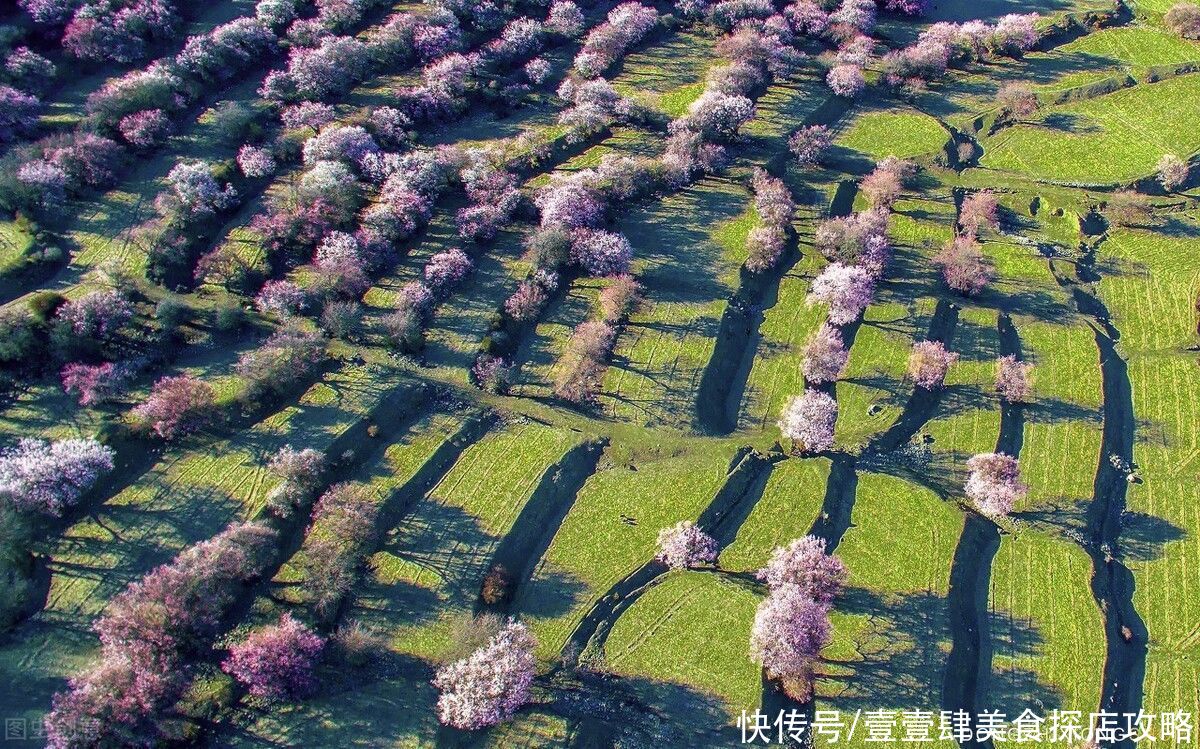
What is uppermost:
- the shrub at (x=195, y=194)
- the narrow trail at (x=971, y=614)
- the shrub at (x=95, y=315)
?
the shrub at (x=195, y=194)

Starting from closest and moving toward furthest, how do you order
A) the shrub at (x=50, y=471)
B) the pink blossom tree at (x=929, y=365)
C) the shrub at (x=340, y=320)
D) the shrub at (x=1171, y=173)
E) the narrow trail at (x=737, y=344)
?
the shrub at (x=50, y=471) < the narrow trail at (x=737, y=344) < the pink blossom tree at (x=929, y=365) < the shrub at (x=340, y=320) < the shrub at (x=1171, y=173)

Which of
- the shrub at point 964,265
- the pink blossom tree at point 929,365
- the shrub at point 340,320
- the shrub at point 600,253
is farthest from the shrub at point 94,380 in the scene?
the shrub at point 964,265

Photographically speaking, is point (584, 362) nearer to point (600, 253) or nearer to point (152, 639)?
point (600, 253)

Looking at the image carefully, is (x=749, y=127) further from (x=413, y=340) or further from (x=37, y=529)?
(x=37, y=529)

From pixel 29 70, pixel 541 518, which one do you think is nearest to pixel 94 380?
pixel 541 518

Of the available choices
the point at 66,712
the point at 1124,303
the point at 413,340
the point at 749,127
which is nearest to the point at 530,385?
the point at 413,340

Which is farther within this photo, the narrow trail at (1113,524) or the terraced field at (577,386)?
the narrow trail at (1113,524)

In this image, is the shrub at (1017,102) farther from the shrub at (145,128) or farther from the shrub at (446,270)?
the shrub at (145,128)

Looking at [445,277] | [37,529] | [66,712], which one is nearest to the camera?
[66,712]
